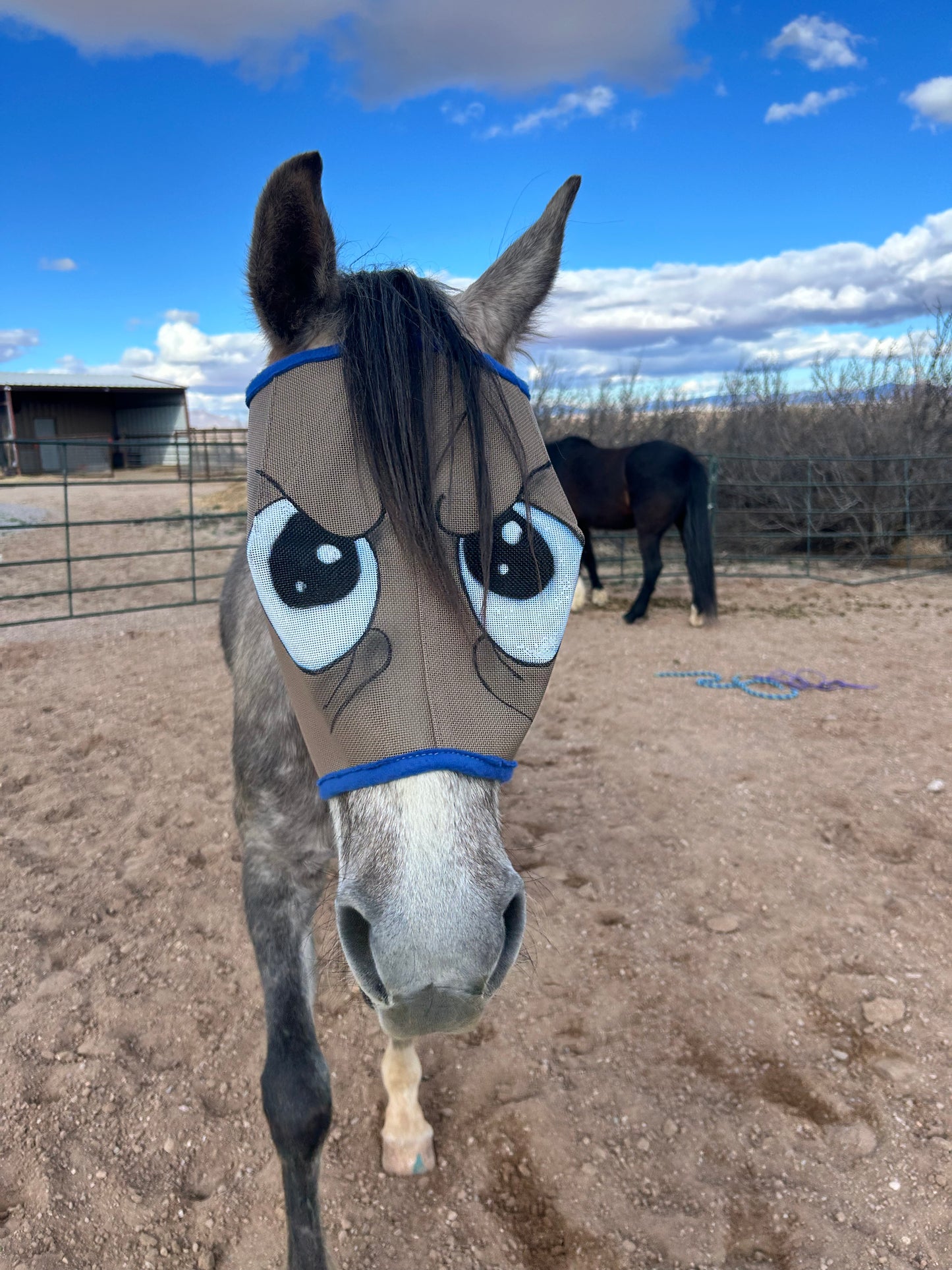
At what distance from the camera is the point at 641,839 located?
357cm

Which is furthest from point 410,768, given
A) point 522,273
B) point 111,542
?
point 111,542

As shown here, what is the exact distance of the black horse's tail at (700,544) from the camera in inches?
306

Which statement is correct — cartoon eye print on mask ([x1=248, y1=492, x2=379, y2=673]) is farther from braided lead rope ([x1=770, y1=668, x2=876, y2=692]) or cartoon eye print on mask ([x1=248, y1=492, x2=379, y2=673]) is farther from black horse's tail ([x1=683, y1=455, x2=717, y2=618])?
black horse's tail ([x1=683, y1=455, x2=717, y2=618])

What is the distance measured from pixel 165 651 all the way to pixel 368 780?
617 centimetres

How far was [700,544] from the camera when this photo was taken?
7.82 metres

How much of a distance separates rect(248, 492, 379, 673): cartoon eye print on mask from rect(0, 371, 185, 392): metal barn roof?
1245 inches

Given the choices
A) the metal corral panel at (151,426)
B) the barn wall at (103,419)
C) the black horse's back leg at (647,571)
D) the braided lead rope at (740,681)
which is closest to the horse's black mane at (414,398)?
the braided lead rope at (740,681)

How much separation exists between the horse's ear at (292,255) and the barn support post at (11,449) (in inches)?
966

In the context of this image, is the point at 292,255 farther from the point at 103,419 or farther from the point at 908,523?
the point at 103,419

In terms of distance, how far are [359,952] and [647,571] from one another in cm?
754

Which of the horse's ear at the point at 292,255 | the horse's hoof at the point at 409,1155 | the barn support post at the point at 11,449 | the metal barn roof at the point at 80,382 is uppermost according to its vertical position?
the metal barn roof at the point at 80,382

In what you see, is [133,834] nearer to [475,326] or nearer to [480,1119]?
[480,1119]

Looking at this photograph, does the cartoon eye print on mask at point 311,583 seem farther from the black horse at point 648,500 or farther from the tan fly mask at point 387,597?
the black horse at point 648,500

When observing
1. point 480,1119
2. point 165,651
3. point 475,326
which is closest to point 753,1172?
point 480,1119
